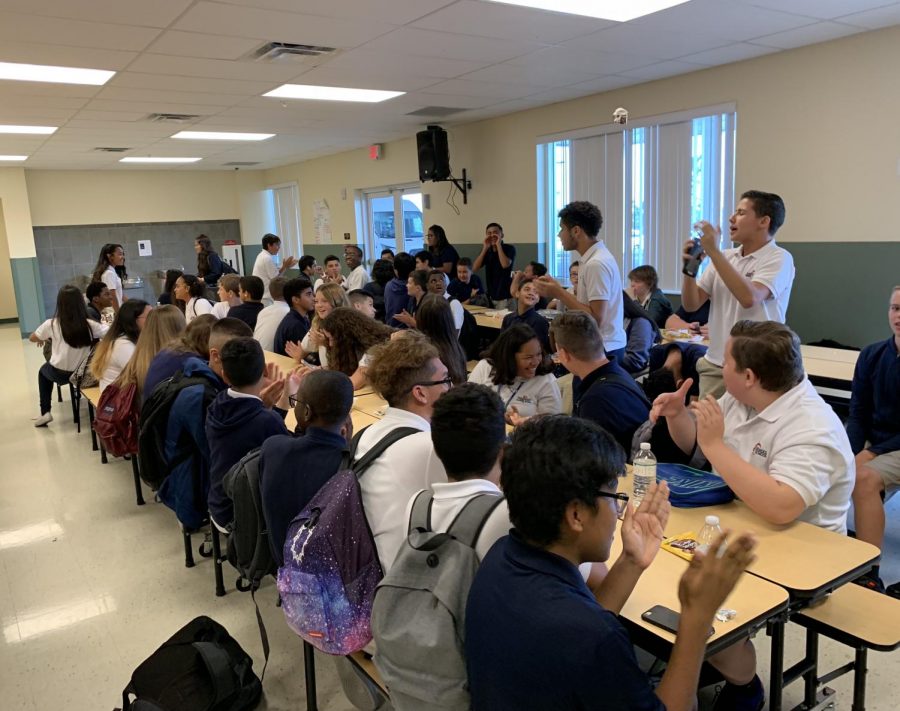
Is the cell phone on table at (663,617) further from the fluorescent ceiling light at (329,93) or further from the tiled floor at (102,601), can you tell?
the fluorescent ceiling light at (329,93)

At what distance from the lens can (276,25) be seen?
4203mm


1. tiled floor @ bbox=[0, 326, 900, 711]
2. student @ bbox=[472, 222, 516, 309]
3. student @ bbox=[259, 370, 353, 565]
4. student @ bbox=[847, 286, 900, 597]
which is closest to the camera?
student @ bbox=[259, 370, 353, 565]

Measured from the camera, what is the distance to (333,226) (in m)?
12.0

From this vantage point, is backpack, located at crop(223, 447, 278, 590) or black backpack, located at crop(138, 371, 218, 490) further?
black backpack, located at crop(138, 371, 218, 490)

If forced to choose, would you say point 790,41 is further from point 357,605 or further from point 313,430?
point 357,605

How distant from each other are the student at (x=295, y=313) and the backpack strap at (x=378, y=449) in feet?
10.7

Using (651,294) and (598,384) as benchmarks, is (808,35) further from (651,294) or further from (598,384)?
(598,384)

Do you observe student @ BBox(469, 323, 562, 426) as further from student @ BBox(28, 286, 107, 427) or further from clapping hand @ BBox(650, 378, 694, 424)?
student @ BBox(28, 286, 107, 427)

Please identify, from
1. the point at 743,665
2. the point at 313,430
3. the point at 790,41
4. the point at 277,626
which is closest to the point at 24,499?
the point at 277,626

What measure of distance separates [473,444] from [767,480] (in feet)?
3.05

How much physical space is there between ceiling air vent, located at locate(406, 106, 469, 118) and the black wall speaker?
0.66 metres

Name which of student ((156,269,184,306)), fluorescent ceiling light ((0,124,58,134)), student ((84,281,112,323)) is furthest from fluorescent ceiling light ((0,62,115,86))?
fluorescent ceiling light ((0,124,58,134))

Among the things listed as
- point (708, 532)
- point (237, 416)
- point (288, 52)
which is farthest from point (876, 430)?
point (288, 52)

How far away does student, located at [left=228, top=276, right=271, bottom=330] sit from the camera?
5.50 metres
